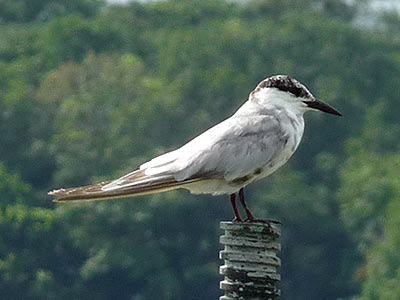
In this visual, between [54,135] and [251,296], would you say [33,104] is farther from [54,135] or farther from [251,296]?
[251,296]

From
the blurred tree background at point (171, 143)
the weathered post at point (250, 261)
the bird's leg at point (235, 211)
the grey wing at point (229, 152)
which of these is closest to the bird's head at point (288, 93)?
the grey wing at point (229, 152)

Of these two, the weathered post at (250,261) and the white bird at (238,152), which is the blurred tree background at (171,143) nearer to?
the white bird at (238,152)

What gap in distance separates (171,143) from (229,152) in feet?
208

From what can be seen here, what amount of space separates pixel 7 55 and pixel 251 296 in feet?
A: 257

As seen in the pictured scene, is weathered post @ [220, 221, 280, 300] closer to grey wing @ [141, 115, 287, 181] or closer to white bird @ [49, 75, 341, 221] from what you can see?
white bird @ [49, 75, 341, 221]

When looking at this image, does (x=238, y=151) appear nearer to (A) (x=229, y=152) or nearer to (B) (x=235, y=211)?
(A) (x=229, y=152)

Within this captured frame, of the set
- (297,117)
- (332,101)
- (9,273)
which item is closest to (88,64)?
(332,101)

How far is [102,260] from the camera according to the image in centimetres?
6788

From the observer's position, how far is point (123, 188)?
1215 centimetres

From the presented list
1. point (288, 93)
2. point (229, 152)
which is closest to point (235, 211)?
point (229, 152)

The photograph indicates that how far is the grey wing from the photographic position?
40.8 feet

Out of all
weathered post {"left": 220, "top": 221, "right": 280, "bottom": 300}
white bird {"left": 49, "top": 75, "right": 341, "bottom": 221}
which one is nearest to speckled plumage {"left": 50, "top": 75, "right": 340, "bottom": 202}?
white bird {"left": 49, "top": 75, "right": 341, "bottom": 221}

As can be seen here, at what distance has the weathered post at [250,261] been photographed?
11.4m

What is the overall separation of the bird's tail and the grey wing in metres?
0.06
